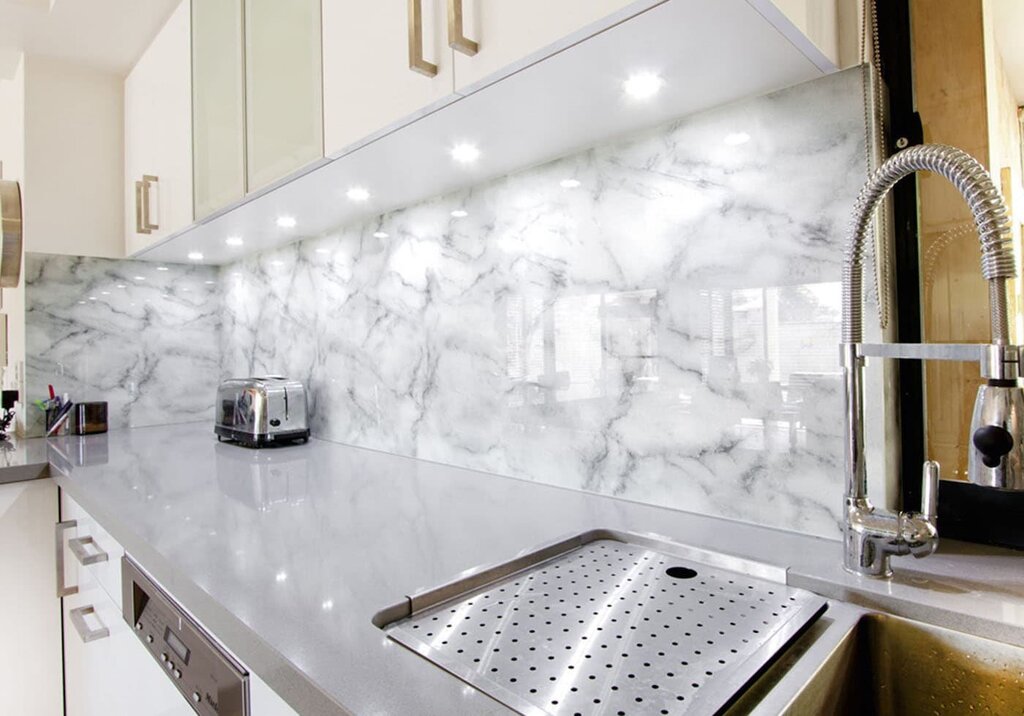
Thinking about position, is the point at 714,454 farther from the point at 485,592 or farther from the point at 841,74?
the point at 841,74

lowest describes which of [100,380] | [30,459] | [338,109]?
[30,459]

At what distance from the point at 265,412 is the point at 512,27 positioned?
1319 mm

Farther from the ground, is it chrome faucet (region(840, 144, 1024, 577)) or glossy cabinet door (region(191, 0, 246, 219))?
glossy cabinet door (region(191, 0, 246, 219))

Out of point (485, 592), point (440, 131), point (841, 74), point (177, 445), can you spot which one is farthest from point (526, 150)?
point (177, 445)

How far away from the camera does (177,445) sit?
179 cm

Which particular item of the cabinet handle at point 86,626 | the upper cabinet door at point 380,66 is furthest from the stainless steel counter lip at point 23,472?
the upper cabinet door at point 380,66

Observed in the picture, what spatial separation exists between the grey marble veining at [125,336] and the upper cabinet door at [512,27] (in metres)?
1.94

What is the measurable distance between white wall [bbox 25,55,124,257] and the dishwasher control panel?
1.50 m

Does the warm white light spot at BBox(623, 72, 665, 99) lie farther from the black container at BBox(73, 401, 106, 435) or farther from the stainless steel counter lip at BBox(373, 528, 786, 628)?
the black container at BBox(73, 401, 106, 435)

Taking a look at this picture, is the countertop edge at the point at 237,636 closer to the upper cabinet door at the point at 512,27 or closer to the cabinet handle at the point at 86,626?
the cabinet handle at the point at 86,626

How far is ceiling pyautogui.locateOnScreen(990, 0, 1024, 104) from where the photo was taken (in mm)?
737

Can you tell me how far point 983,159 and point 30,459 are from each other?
6.98 feet

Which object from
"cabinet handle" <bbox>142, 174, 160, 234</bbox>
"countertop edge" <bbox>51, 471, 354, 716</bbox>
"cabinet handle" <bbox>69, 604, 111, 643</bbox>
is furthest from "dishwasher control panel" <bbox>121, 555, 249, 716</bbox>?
"cabinet handle" <bbox>142, 174, 160, 234</bbox>

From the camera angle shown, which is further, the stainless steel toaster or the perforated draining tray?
the stainless steel toaster
